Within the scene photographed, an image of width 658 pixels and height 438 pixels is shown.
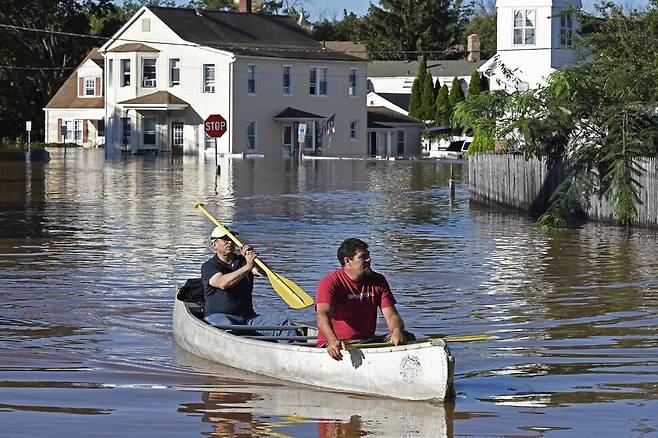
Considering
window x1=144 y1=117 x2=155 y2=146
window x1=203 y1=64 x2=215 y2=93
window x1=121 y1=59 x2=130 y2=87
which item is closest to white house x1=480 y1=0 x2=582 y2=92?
window x1=203 y1=64 x2=215 y2=93

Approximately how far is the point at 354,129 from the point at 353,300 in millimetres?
81398

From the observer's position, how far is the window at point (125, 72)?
296ft

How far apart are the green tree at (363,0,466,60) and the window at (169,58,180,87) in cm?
4279

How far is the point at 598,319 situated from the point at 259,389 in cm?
620

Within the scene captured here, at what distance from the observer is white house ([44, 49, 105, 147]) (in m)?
99.4

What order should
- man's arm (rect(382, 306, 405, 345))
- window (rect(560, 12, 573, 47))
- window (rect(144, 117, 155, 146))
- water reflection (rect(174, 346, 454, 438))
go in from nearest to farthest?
water reflection (rect(174, 346, 454, 438))
man's arm (rect(382, 306, 405, 345))
window (rect(560, 12, 573, 47))
window (rect(144, 117, 155, 146))

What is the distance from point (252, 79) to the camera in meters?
87.2

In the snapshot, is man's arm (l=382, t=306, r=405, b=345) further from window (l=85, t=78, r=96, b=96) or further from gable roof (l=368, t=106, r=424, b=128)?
window (l=85, t=78, r=96, b=96)

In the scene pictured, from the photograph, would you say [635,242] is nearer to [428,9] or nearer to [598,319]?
[598,319]

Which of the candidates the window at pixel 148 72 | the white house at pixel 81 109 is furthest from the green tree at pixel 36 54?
the window at pixel 148 72

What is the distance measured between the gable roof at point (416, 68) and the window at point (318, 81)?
780 inches

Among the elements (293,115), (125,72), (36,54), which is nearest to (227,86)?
(293,115)

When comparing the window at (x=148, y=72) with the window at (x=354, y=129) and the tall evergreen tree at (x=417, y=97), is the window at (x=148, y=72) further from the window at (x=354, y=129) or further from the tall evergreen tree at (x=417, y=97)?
the tall evergreen tree at (x=417, y=97)

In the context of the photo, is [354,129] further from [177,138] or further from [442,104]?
[177,138]
